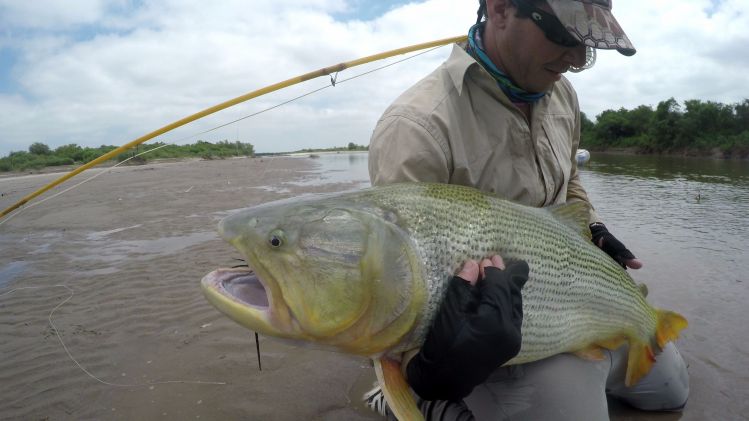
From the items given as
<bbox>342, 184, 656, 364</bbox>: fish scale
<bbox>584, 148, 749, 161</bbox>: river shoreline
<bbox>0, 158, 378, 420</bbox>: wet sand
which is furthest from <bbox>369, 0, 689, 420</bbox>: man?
<bbox>584, 148, 749, 161</bbox>: river shoreline

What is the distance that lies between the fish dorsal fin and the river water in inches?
57.8

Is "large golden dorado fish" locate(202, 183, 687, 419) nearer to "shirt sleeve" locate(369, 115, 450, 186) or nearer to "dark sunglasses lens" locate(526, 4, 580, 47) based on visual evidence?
"shirt sleeve" locate(369, 115, 450, 186)

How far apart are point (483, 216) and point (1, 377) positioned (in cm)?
411

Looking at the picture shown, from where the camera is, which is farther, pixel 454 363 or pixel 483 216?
pixel 483 216

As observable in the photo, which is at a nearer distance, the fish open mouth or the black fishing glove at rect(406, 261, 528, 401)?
the fish open mouth

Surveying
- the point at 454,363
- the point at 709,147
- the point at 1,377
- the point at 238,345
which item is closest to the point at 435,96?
the point at 454,363

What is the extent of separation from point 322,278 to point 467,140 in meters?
1.46

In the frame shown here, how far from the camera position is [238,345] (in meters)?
3.87

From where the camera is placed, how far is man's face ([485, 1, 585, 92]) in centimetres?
239

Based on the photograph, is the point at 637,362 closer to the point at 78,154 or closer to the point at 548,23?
the point at 548,23

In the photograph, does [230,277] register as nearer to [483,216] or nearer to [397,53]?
[483,216]

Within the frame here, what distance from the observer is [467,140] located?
255 centimetres

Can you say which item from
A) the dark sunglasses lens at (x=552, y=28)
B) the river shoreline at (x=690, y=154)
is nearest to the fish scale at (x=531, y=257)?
the dark sunglasses lens at (x=552, y=28)

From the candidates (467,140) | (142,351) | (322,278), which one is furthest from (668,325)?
(142,351)
